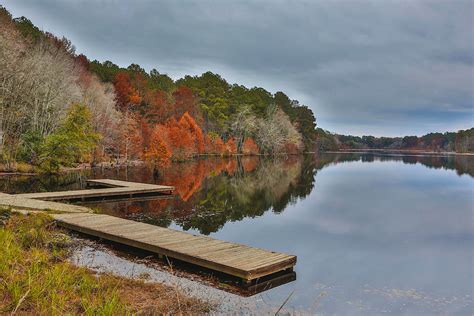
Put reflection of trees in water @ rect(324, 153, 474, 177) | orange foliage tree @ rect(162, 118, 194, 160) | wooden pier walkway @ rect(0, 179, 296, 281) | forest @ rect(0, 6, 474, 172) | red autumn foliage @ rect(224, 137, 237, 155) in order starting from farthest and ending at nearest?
red autumn foliage @ rect(224, 137, 237, 155) < orange foliage tree @ rect(162, 118, 194, 160) < reflection of trees in water @ rect(324, 153, 474, 177) < forest @ rect(0, 6, 474, 172) < wooden pier walkway @ rect(0, 179, 296, 281)

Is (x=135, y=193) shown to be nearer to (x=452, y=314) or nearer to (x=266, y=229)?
(x=266, y=229)

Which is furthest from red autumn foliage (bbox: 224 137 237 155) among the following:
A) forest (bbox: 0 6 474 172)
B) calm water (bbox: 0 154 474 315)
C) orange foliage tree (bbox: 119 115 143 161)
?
calm water (bbox: 0 154 474 315)

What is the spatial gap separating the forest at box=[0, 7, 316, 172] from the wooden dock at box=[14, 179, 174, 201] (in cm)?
1034

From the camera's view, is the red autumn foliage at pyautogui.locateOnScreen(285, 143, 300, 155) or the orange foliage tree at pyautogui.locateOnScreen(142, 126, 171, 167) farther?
the red autumn foliage at pyautogui.locateOnScreen(285, 143, 300, 155)

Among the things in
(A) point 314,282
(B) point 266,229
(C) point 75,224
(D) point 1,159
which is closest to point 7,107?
(D) point 1,159

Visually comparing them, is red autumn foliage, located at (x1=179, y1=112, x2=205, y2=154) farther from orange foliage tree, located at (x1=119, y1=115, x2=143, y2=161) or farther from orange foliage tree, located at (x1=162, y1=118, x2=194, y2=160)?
orange foliage tree, located at (x1=119, y1=115, x2=143, y2=161)

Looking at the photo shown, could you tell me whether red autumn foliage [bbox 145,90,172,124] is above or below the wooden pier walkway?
above

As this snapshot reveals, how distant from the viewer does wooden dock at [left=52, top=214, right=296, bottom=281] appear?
9.41m

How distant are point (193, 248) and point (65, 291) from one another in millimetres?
4315

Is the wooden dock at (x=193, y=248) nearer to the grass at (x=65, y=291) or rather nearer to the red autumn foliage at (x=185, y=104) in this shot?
the grass at (x=65, y=291)

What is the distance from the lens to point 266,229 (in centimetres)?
1645

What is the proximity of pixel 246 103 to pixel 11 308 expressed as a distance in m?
88.0

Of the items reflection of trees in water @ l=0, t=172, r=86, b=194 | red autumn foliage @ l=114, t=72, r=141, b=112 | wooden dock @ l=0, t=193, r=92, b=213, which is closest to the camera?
wooden dock @ l=0, t=193, r=92, b=213

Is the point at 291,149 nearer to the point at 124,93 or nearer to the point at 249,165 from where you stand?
the point at 249,165
